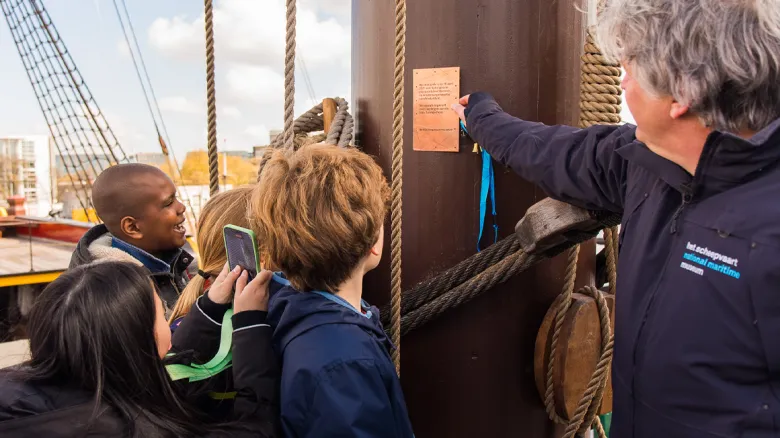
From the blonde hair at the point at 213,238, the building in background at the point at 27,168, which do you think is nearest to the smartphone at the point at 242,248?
the blonde hair at the point at 213,238

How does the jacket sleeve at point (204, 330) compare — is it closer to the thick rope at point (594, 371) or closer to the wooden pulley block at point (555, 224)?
the wooden pulley block at point (555, 224)

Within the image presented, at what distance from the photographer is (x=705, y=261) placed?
91 cm

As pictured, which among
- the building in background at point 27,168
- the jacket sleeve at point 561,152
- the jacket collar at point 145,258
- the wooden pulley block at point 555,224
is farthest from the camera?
the building in background at point 27,168

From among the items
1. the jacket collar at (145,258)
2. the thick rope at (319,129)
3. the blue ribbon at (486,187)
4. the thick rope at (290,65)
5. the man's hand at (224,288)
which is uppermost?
the thick rope at (290,65)

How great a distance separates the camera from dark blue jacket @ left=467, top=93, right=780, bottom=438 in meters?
0.85

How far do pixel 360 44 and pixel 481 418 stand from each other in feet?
3.73

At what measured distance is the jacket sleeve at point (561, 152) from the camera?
125 cm

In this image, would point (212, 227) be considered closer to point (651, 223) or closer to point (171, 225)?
point (171, 225)

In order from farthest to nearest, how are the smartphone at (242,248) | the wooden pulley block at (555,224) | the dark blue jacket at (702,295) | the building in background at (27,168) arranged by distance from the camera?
the building in background at (27,168) → the wooden pulley block at (555,224) → the smartphone at (242,248) → the dark blue jacket at (702,295)

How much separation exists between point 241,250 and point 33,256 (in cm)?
823

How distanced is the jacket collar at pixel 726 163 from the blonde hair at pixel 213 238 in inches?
37.0

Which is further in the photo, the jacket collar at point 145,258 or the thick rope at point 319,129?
the jacket collar at point 145,258

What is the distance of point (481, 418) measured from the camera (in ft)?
5.38

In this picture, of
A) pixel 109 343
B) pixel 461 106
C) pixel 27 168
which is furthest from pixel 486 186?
pixel 27 168
